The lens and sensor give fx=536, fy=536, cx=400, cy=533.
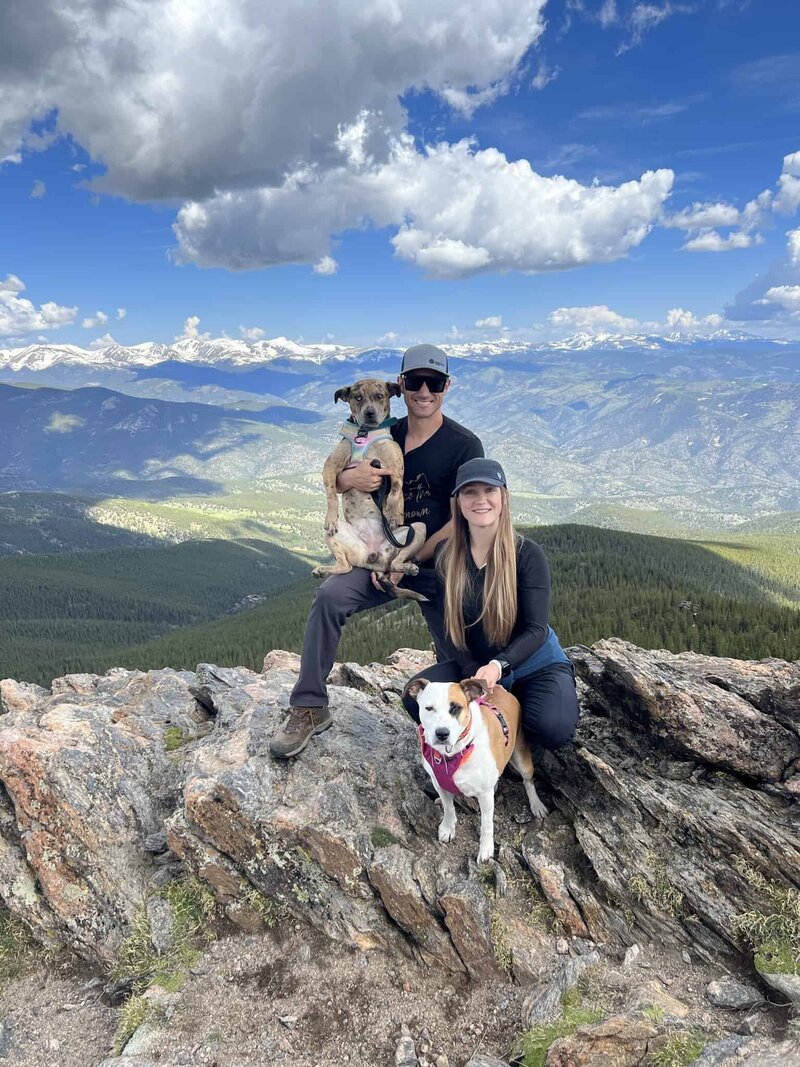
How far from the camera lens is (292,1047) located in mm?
6941

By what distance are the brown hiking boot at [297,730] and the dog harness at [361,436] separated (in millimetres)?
4841

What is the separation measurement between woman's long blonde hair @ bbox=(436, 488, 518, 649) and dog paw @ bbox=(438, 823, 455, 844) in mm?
3068

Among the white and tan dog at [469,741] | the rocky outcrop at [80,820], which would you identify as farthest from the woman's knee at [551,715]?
the rocky outcrop at [80,820]

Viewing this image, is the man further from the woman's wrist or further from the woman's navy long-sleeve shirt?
the woman's wrist

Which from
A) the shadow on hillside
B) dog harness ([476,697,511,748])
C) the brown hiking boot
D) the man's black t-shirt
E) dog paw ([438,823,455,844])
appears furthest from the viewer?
the shadow on hillside

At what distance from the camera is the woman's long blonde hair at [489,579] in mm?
8570

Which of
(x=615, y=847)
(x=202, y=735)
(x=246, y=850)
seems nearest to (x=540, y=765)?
(x=615, y=847)

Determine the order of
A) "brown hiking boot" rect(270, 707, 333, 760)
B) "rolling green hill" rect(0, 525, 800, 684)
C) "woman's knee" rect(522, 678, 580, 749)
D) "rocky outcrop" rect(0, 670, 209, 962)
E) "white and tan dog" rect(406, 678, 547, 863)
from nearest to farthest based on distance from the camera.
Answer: "white and tan dog" rect(406, 678, 547, 863) < "woman's knee" rect(522, 678, 580, 749) < "rocky outcrop" rect(0, 670, 209, 962) < "brown hiking boot" rect(270, 707, 333, 760) < "rolling green hill" rect(0, 525, 800, 684)

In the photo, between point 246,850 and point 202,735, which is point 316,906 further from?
point 202,735

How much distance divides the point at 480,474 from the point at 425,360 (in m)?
2.38

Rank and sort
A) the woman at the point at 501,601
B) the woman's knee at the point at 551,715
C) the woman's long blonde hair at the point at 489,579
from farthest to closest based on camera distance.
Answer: the woman's knee at the point at 551,715 < the woman's long blonde hair at the point at 489,579 < the woman at the point at 501,601

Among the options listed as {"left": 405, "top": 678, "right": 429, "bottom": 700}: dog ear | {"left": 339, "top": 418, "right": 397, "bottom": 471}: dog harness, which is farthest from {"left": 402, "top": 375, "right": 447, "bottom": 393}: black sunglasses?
{"left": 405, "top": 678, "right": 429, "bottom": 700}: dog ear

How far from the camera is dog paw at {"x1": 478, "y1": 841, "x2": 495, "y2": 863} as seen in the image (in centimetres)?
854

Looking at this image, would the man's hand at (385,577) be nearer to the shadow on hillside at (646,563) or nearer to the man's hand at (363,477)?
the man's hand at (363,477)
